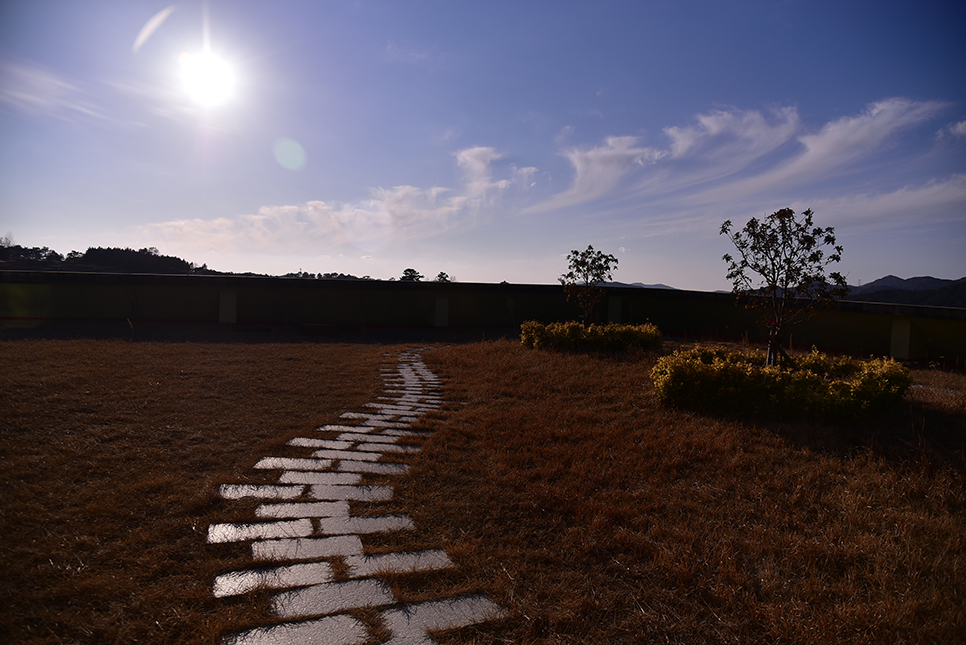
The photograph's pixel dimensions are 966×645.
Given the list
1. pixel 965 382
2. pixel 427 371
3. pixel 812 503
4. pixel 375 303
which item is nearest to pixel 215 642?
pixel 812 503

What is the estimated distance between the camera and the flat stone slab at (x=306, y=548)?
326 centimetres

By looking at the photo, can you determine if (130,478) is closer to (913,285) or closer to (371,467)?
(371,467)

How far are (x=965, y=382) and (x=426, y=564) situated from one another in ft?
33.8

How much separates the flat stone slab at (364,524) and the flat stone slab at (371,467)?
3.12 feet

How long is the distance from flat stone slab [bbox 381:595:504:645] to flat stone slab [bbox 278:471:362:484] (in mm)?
1969

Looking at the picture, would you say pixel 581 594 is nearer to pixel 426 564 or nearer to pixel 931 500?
pixel 426 564

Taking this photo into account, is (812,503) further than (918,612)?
Yes

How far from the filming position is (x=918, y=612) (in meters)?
2.72

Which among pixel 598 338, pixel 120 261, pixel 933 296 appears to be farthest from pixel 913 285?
pixel 120 261

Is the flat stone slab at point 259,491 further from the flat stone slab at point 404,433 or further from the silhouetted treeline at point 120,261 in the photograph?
the silhouetted treeline at point 120,261

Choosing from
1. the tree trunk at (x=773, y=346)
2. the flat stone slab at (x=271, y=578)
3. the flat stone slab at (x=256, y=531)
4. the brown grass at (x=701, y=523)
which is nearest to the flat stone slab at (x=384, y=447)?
the brown grass at (x=701, y=523)

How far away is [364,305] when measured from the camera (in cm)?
1977

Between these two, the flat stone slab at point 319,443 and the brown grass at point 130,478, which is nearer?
the brown grass at point 130,478

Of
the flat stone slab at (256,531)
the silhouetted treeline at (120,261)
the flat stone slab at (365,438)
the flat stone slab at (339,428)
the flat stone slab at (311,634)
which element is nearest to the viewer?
the flat stone slab at (311,634)
